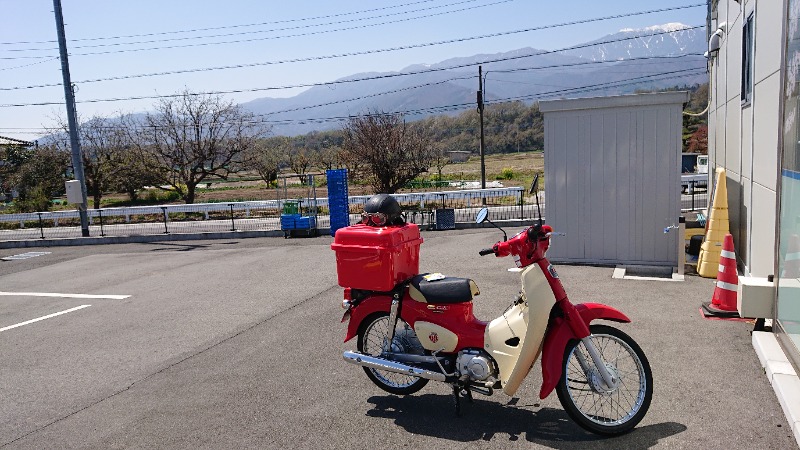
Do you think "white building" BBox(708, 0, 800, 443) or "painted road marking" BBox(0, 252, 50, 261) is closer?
"white building" BBox(708, 0, 800, 443)

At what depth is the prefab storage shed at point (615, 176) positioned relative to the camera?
9539mm

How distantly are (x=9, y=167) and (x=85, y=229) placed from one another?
81.6 ft

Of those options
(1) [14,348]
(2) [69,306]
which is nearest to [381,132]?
(2) [69,306]

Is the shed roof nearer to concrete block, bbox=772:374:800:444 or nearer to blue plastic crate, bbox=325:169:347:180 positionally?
concrete block, bbox=772:374:800:444

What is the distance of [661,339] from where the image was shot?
6.20 metres

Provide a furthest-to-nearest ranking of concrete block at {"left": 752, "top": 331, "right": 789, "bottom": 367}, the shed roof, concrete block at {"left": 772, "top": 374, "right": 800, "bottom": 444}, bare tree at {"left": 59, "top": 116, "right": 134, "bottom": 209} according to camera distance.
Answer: bare tree at {"left": 59, "top": 116, "right": 134, "bottom": 209} → the shed roof → concrete block at {"left": 752, "top": 331, "right": 789, "bottom": 367} → concrete block at {"left": 772, "top": 374, "right": 800, "bottom": 444}

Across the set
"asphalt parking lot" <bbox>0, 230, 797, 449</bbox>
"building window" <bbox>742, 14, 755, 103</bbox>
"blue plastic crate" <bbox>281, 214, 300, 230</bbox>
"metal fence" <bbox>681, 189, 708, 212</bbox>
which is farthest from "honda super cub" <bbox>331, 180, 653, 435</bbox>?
"metal fence" <bbox>681, 189, 708, 212</bbox>

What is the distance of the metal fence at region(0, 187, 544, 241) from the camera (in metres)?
20.6

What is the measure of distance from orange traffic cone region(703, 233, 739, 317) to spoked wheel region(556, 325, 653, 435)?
321 centimetres

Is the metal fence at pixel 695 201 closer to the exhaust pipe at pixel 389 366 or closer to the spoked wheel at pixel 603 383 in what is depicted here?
the spoked wheel at pixel 603 383

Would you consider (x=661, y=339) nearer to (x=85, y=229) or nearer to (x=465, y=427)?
(x=465, y=427)

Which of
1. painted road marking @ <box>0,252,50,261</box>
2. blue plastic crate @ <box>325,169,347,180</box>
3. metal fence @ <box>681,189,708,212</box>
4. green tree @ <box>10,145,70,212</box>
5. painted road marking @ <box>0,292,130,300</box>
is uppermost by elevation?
A: green tree @ <box>10,145,70,212</box>

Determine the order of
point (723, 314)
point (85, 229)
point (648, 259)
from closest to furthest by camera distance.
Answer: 1. point (723, 314)
2. point (648, 259)
3. point (85, 229)

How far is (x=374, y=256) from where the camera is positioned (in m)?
4.86
